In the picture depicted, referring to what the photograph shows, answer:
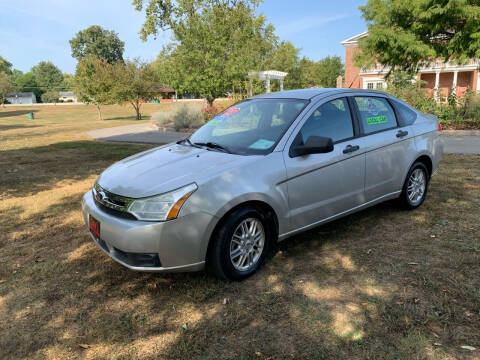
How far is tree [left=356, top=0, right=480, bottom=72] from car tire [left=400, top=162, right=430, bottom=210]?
38.7ft

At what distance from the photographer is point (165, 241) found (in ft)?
9.46

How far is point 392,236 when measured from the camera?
13.9 ft

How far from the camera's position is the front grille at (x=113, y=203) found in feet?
9.98

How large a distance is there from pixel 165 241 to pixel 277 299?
3.43 feet

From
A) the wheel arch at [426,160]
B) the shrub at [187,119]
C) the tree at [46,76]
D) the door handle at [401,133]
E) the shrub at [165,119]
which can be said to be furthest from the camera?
the tree at [46,76]

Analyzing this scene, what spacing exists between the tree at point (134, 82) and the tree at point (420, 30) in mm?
17527

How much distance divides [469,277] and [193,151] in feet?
9.25

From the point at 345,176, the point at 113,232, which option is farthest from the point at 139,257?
the point at 345,176

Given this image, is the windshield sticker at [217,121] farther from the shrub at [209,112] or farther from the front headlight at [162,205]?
the shrub at [209,112]

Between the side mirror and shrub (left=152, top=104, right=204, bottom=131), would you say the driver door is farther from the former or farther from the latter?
shrub (left=152, top=104, right=204, bottom=131)

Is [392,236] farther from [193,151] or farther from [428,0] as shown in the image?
[428,0]

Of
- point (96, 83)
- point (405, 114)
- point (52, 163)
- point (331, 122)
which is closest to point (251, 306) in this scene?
point (331, 122)

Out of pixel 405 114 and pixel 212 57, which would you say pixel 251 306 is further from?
pixel 212 57

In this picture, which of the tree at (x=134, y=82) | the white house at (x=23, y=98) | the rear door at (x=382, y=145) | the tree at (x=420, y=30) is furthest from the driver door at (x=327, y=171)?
the white house at (x=23, y=98)
